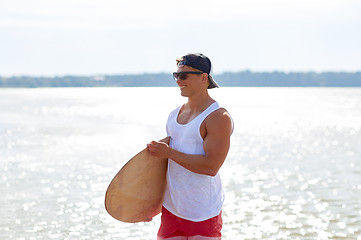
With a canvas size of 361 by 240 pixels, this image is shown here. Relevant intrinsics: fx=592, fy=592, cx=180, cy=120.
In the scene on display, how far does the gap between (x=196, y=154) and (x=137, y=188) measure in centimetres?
57

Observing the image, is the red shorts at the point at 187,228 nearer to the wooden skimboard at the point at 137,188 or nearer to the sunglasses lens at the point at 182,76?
the wooden skimboard at the point at 137,188

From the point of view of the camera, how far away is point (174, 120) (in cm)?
361

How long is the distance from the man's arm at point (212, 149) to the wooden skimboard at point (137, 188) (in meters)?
0.34

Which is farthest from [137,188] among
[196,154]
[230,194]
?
[230,194]

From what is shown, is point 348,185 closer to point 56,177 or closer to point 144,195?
point 56,177

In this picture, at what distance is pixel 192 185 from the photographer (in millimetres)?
3512

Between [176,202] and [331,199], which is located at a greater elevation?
[176,202]

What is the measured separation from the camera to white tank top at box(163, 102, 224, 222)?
11.3ft

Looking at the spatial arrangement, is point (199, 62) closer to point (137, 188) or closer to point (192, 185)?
Answer: point (192, 185)

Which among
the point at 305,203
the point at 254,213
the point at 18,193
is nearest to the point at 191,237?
the point at 254,213

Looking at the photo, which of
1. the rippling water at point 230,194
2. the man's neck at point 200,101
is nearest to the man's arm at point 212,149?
the man's neck at point 200,101

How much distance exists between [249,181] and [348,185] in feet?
6.29

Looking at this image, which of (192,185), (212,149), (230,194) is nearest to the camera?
(212,149)

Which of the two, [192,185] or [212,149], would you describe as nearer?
[212,149]
